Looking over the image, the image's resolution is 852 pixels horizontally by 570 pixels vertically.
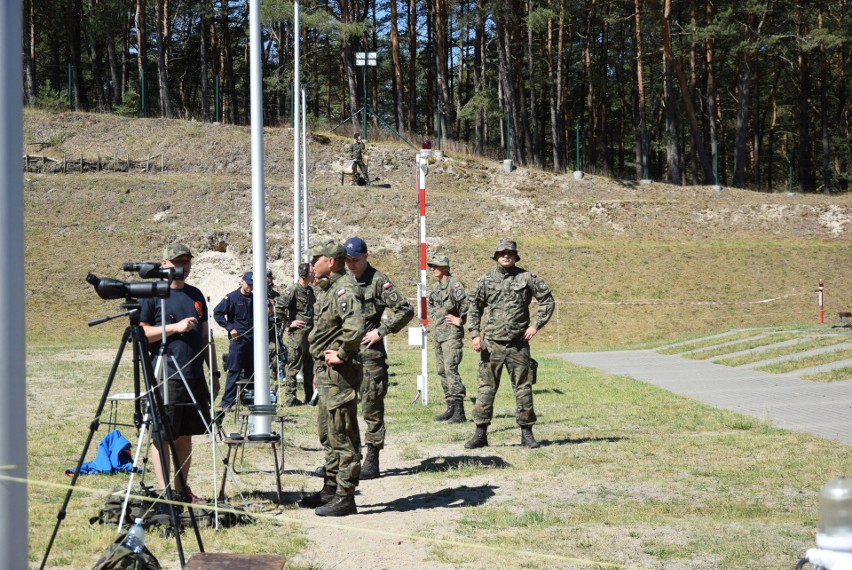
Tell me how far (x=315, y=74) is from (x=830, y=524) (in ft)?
196

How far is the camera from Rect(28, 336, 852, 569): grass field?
21.7 feet

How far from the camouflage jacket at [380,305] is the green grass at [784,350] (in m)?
13.5

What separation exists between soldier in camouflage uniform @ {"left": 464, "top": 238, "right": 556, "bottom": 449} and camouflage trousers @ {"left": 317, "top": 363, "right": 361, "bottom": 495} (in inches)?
122

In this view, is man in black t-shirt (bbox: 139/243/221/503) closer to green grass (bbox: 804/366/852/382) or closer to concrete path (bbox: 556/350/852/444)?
concrete path (bbox: 556/350/852/444)

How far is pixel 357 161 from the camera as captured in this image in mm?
41688

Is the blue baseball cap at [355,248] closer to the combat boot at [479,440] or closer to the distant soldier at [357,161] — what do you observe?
the combat boot at [479,440]

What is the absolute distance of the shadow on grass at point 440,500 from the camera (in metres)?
8.19

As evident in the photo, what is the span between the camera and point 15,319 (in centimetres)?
357

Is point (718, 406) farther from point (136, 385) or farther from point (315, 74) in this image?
point (315, 74)

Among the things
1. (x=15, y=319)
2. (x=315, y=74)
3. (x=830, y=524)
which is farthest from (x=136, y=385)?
(x=315, y=74)

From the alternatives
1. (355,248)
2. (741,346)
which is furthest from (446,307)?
(741,346)

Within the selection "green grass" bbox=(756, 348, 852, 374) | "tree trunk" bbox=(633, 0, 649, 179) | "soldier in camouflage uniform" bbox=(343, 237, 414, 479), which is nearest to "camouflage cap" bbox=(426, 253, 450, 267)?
"soldier in camouflage uniform" bbox=(343, 237, 414, 479)

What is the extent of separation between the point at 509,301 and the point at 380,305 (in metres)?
1.97

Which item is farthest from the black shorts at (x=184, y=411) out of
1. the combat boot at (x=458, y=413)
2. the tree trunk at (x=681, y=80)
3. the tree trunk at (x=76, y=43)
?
the tree trunk at (x=76, y=43)
